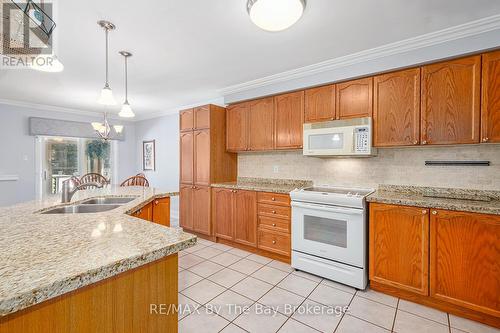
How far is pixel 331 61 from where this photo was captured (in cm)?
277

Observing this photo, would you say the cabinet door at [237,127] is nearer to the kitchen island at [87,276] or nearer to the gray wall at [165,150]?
the gray wall at [165,150]

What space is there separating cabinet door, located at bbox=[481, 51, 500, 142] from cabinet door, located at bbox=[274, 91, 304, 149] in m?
1.71

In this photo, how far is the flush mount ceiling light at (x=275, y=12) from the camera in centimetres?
149

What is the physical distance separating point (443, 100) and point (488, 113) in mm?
343

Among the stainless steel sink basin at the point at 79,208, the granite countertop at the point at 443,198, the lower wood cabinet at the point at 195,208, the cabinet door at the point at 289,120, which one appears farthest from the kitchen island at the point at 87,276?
the lower wood cabinet at the point at 195,208

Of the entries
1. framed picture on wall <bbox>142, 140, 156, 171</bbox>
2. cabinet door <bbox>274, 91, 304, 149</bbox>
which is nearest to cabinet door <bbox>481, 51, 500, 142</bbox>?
cabinet door <bbox>274, 91, 304, 149</bbox>

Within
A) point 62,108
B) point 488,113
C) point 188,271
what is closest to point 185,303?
point 188,271

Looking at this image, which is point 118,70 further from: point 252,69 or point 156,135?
point 156,135

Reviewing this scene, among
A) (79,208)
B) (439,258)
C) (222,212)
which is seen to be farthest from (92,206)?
(439,258)

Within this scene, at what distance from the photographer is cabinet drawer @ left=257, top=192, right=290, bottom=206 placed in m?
2.96

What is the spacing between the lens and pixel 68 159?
521cm

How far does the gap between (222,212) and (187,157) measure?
3.78 ft

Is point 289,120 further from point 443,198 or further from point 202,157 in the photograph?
point 443,198

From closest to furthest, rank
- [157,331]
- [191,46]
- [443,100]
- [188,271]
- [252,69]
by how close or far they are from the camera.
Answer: [157,331] < [443,100] < [191,46] < [188,271] < [252,69]
